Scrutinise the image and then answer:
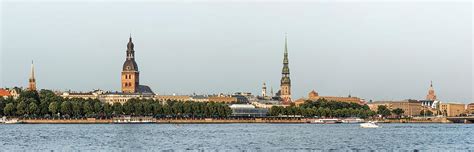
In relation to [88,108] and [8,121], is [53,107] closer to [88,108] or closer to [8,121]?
[88,108]

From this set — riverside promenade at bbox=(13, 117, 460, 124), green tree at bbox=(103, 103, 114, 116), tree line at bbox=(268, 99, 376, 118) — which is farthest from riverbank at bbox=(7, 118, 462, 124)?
green tree at bbox=(103, 103, 114, 116)

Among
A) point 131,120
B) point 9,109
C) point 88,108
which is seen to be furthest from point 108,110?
point 9,109

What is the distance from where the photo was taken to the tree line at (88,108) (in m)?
140

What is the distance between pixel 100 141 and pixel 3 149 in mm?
11708

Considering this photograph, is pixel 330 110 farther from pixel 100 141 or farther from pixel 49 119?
pixel 100 141

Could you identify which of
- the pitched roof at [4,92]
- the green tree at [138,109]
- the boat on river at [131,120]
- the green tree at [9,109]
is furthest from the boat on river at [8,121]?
the pitched roof at [4,92]

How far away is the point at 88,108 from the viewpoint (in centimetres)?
14400

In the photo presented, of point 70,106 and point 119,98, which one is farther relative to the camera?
point 119,98

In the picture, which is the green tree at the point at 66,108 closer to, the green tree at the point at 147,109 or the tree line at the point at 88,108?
the tree line at the point at 88,108

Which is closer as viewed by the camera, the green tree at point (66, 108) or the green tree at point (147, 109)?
the green tree at point (66, 108)

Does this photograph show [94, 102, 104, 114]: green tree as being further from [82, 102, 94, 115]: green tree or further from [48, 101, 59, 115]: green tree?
[48, 101, 59, 115]: green tree

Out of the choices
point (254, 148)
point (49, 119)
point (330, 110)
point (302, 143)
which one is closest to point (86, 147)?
point (254, 148)

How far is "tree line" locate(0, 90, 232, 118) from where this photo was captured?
14050 cm

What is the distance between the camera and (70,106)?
142375mm
